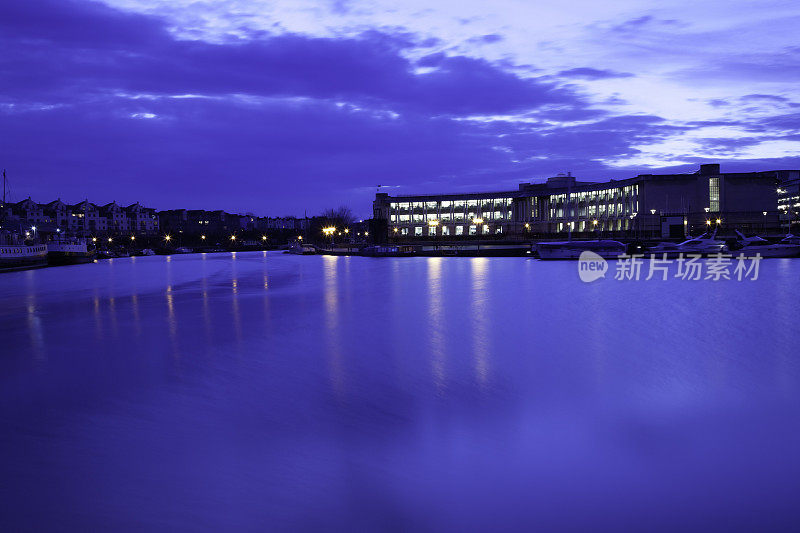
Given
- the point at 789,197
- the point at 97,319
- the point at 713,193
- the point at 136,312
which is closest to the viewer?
the point at 97,319

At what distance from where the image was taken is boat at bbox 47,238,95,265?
67812 mm

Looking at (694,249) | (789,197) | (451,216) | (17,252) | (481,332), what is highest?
(789,197)

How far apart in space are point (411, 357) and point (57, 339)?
9.24m

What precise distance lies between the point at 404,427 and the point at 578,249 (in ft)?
165

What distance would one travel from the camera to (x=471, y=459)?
6449mm

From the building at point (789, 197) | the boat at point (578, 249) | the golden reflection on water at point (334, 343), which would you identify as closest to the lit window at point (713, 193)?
the boat at point (578, 249)

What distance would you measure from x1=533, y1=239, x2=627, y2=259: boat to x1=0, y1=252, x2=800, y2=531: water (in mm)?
38187

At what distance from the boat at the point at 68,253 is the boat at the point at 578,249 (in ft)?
175

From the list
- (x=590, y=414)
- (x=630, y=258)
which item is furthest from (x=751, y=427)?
(x=630, y=258)

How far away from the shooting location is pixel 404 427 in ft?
24.5

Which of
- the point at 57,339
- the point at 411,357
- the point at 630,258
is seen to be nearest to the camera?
the point at 411,357

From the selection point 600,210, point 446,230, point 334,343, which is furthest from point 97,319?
point 446,230

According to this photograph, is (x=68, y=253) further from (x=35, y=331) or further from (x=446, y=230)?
(x=446, y=230)

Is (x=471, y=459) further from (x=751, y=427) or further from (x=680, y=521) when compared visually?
(x=751, y=427)
